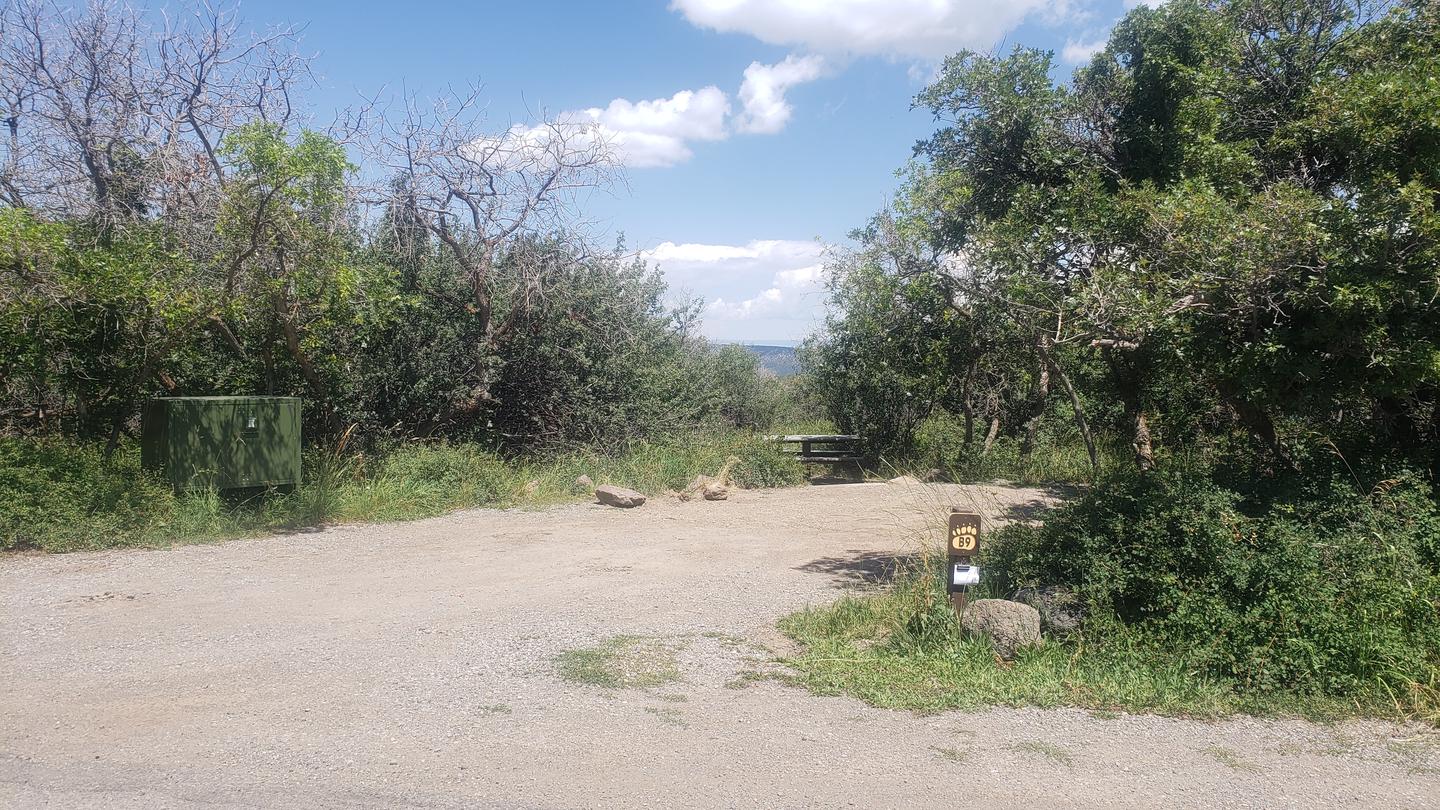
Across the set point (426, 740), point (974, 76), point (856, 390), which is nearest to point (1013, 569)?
point (426, 740)

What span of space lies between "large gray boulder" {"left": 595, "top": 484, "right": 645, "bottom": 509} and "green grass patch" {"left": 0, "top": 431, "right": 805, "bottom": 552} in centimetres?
58

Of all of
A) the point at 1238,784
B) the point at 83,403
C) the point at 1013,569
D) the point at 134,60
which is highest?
the point at 134,60

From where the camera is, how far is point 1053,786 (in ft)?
14.5

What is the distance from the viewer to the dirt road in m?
4.30

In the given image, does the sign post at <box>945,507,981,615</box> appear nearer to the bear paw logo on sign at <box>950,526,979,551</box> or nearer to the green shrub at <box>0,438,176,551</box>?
the bear paw logo on sign at <box>950,526,979,551</box>

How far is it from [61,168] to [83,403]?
11.2ft

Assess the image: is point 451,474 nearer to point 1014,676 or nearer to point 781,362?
point 1014,676

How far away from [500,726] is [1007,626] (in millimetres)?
3229

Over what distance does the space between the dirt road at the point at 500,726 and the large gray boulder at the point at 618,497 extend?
194 inches

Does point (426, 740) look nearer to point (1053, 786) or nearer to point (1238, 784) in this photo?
point (1053, 786)

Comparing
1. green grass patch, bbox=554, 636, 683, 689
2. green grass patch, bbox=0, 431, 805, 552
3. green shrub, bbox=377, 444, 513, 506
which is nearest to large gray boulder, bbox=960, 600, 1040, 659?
green grass patch, bbox=554, 636, 683, 689

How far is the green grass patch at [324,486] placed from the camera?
9.50 metres

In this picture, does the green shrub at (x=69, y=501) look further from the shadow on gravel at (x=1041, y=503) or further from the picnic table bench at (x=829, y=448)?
the picnic table bench at (x=829, y=448)

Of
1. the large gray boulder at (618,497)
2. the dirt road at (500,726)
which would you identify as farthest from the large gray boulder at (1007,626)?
the large gray boulder at (618,497)
